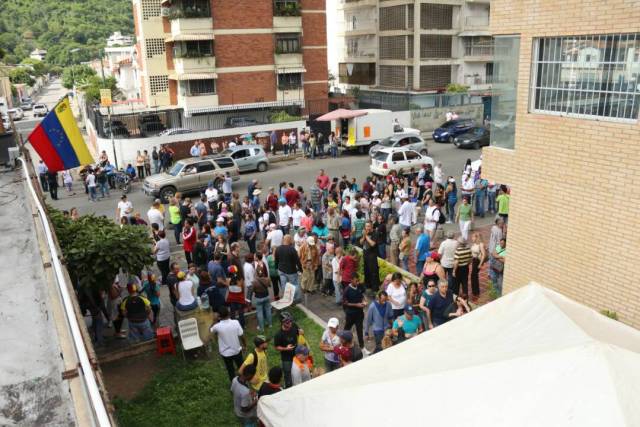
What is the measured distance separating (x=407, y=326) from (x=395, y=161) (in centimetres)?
1661

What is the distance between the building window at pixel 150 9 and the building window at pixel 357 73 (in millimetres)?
18349

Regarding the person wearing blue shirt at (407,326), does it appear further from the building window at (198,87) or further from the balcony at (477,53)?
the balcony at (477,53)

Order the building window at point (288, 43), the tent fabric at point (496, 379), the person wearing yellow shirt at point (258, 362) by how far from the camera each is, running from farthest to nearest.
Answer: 1. the building window at point (288, 43)
2. the person wearing yellow shirt at point (258, 362)
3. the tent fabric at point (496, 379)

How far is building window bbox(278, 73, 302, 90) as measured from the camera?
38125 mm

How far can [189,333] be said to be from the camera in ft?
34.7

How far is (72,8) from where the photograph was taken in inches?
6255

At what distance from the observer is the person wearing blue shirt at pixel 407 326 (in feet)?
29.5

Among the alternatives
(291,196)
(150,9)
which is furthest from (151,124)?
(291,196)

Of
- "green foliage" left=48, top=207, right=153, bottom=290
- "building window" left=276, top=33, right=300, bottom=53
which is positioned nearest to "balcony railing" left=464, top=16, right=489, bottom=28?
"building window" left=276, top=33, right=300, bottom=53

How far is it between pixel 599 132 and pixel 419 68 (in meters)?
37.0

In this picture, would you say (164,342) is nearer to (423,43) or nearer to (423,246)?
(423,246)

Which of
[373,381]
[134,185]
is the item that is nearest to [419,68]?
[134,185]

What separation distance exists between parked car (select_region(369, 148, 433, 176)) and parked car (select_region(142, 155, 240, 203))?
6.83m

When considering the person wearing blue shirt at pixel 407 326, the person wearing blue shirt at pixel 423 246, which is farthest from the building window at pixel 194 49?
the person wearing blue shirt at pixel 407 326
